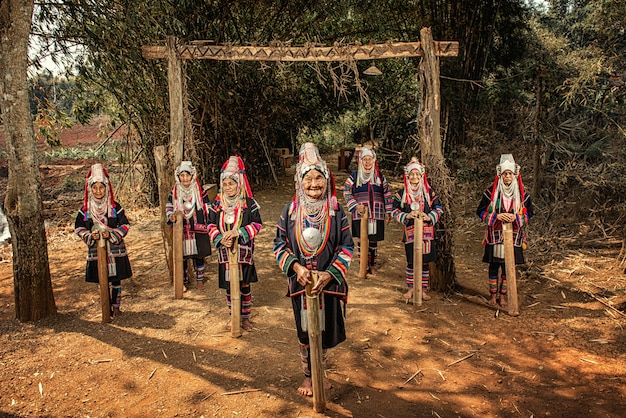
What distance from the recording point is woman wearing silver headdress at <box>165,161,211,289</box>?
18.2 ft

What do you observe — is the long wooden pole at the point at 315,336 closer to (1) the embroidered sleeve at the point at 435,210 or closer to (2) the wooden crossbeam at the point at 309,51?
(1) the embroidered sleeve at the point at 435,210

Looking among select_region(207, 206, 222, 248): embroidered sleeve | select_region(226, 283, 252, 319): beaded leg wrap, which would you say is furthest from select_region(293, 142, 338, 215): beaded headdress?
select_region(226, 283, 252, 319): beaded leg wrap

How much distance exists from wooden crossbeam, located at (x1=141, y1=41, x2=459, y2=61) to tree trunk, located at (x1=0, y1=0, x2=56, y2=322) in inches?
60.6

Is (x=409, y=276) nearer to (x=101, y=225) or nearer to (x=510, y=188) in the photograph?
(x=510, y=188)

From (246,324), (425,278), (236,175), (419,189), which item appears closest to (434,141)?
(419,189)

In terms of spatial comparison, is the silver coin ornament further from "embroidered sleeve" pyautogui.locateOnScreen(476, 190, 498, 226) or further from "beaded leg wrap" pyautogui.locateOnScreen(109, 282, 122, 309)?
"beaded leg wrap" pyautogui.locateOnScreen(109, 282, 122, 309)

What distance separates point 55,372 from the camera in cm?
398

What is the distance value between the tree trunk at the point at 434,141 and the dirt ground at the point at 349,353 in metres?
0.77

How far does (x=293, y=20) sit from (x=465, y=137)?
184 inches

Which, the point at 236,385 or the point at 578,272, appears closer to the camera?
the point at 236,385

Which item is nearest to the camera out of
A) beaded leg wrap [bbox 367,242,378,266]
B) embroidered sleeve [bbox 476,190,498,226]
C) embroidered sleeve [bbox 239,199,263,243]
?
embroidered sleeve [bbox 239,199,263,243]

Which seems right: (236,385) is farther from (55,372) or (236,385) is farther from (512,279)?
(512,279)

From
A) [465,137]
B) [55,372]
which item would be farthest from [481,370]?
[465,137]

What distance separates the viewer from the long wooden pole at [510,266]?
4930mm
